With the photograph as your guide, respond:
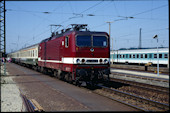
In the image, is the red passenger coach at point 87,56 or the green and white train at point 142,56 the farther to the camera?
the green and white train at point 142,56

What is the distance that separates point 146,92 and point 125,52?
30.9 meters

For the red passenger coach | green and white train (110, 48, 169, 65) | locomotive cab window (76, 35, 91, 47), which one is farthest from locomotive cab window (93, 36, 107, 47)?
green and white train (110, 48, 169, 65)

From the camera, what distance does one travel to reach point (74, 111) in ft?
25.6

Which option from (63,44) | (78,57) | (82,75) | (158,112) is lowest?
(158,112)

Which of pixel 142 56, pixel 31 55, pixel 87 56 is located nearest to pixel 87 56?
pixel 87 56

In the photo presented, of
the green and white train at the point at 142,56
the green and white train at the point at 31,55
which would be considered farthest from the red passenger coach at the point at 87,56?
the green and white train at the point at 142,56

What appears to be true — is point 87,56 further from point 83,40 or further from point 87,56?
point 83,40

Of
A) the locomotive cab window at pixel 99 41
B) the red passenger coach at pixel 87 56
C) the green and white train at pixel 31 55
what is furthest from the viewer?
the green and white train at pixel 31 55

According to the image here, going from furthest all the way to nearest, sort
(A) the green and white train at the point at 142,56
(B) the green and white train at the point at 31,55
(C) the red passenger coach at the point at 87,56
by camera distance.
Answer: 1. (A) the green and white train at the point at 142,56
2. (B) the green and white train at the point at 31,55
3. (C) the red passenger coach at the point at 87,56

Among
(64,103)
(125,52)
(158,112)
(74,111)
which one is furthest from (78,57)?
(125,52)

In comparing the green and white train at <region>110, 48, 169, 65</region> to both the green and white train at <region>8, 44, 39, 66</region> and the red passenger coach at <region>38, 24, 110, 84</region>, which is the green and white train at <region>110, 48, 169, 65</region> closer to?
the green and white train at <region>8, 44, 39, 66</region>

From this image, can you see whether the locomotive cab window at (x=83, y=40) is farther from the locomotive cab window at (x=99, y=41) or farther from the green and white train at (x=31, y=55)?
the green and white train at (x=31, y=55)

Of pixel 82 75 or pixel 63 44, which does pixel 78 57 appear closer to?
pixel 82 75

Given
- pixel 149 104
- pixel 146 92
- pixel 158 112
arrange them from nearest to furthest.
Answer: pixel 158 112
pixel 149 104
pixel 146 92
